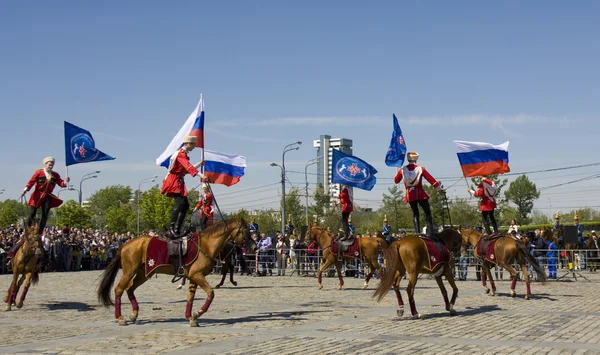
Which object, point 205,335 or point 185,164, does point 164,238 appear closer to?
point 185,164

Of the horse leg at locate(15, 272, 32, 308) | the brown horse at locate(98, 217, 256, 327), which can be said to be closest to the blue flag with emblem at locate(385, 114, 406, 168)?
the brown horse at locate(98, 217, 256, 327)

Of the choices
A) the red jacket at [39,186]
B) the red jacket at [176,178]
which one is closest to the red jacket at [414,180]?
the red jacket at [176,178]

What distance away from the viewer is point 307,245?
35.4 metres

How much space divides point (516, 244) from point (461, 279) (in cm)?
994

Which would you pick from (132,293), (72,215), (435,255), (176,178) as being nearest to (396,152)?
(435,255)

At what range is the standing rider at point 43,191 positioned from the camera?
1736cm

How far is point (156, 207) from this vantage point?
98.9 metres

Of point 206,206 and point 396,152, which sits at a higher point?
point 396,152

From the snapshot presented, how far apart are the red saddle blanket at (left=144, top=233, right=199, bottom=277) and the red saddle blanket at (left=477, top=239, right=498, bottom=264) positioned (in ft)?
35.1

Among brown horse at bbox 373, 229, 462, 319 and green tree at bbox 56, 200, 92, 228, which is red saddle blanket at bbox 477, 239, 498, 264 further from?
green tree at bbox 56, 200, 92, 228

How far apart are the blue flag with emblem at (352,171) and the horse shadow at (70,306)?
47.8ft

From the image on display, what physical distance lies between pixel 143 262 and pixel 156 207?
282ft

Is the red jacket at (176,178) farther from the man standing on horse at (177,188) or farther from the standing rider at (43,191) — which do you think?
the standing rider at (43,191)

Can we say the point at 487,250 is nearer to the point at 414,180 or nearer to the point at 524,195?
the point at 414,180
